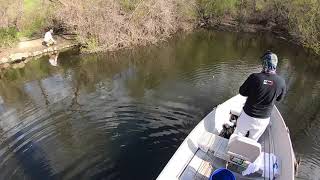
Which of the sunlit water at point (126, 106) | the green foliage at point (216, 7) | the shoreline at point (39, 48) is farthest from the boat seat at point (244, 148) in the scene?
the green foliage at point (216, 7)

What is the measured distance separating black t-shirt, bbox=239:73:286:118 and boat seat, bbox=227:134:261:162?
0.66 m

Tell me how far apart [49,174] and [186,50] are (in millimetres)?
13574

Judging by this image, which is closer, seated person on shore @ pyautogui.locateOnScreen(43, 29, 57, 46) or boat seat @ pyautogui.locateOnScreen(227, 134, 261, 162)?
boat seat @ pyautogui.locateOnScreen(227, 134, 261, 162)

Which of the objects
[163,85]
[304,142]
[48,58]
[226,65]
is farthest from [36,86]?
[304,142]

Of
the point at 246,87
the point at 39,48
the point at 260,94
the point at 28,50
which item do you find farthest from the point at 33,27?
the point at 260,94

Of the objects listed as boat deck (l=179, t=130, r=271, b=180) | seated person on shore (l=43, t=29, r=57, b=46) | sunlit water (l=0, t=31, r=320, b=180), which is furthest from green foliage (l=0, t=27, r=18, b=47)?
boat deck (l=179, t=130, r=271, b=180)

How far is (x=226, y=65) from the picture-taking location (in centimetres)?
1727

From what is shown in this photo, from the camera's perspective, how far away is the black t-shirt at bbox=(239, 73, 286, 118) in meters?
6.48

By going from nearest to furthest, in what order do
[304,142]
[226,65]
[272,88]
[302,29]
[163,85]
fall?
[272,88] < [304,142] < [163,85] < [226,65] < [302,29]

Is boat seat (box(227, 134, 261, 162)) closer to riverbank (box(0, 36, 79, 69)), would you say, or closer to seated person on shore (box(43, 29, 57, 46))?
riverbank (box(0, 36, 79, 69))

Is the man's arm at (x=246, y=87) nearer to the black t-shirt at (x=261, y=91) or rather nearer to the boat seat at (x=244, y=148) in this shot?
the black t-shirt at (x=261, y=91)

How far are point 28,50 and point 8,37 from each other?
1259 mm

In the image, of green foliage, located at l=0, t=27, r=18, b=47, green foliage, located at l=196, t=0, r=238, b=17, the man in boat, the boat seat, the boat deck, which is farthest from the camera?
green foliage, located at l=196, t=0, r=238, b=17

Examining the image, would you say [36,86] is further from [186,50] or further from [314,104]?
[314,104]
